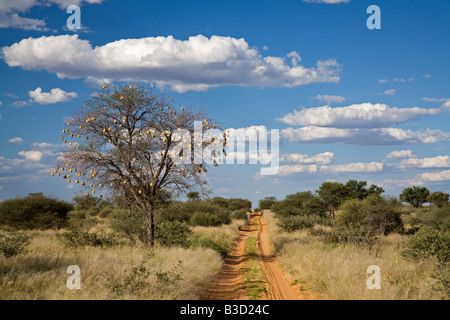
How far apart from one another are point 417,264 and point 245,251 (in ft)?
34.6

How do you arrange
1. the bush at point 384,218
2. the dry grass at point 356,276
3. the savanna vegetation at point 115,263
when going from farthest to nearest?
the bush at point 384,218
the dry grass at point 356,276
the savanna vegetation at point 115,263

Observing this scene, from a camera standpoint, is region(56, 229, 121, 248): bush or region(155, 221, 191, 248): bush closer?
region(56, 229, 121, 248): bush

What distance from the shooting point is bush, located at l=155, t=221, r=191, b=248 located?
18.6 m

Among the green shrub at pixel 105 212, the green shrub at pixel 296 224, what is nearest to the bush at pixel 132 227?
the green shrub at pixel 296 224

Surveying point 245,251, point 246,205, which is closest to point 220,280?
point 245,251

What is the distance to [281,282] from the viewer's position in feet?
42.1

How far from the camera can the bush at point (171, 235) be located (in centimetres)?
1864

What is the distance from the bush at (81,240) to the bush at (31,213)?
15548mm

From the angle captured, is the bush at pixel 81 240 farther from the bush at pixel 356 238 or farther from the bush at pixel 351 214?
the bush at pixel 351 214

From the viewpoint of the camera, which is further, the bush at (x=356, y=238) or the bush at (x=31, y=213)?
the bush at (x=31, y=213)

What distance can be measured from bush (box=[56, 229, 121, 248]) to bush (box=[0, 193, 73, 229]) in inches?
612

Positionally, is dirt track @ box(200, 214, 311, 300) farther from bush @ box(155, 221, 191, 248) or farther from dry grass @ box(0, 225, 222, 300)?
bush @ box(155, 221, 191, 248)

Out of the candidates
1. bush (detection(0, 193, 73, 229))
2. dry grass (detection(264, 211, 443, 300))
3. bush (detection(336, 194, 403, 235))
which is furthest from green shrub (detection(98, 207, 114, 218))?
dry grass (detection(264, 211, 443, 300))
